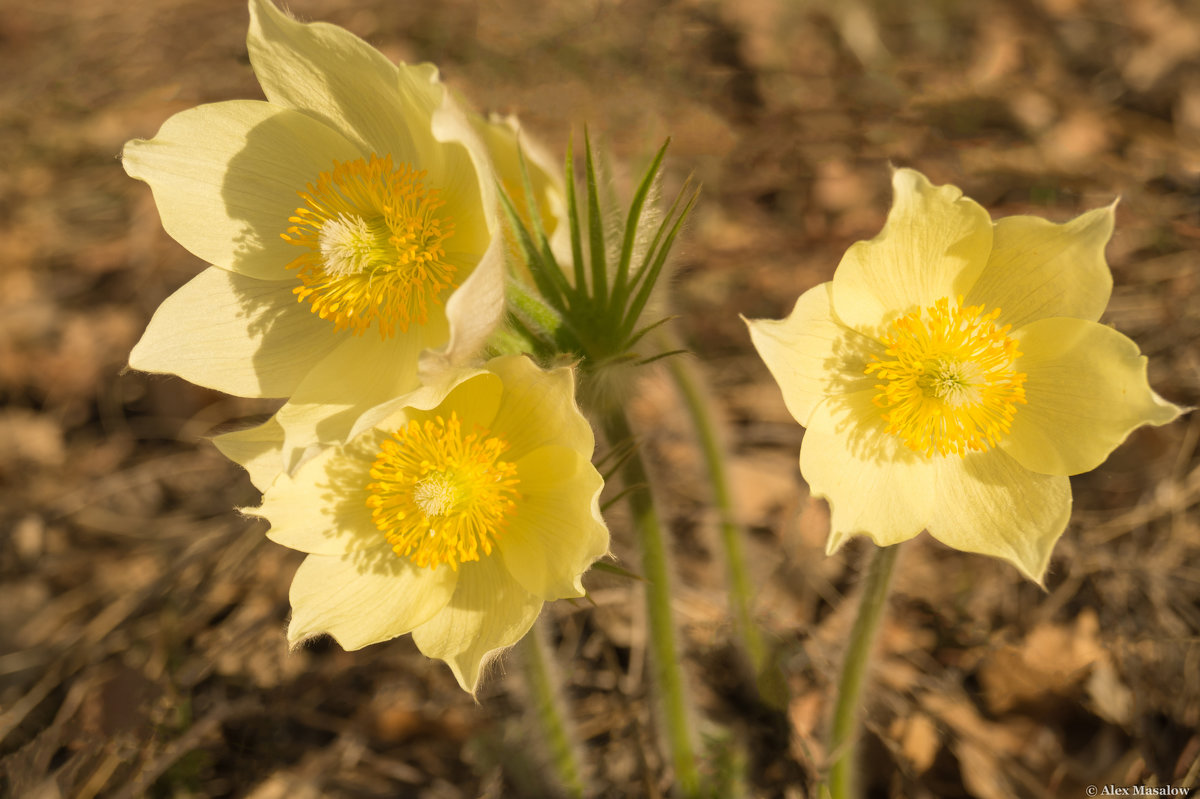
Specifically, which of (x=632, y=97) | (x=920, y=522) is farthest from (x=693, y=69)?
(x=920, y=522)

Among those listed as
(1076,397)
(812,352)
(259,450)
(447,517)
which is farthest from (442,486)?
(1076,397)

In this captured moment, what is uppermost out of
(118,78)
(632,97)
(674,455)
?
(632,97)

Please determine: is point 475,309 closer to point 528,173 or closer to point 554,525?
point 554,525

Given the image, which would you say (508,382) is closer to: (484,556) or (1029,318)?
(484,556)

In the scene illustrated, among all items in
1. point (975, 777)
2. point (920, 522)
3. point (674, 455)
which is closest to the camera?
point (920, 522)

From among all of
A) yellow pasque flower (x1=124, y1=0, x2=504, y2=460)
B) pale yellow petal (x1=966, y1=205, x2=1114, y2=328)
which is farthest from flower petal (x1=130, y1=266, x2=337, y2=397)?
pale yellow petal (x1=966, y1=205, x2=1114, y2=328)

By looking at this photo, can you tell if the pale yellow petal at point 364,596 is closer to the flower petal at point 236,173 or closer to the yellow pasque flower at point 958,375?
the flower petal at point 236,173
